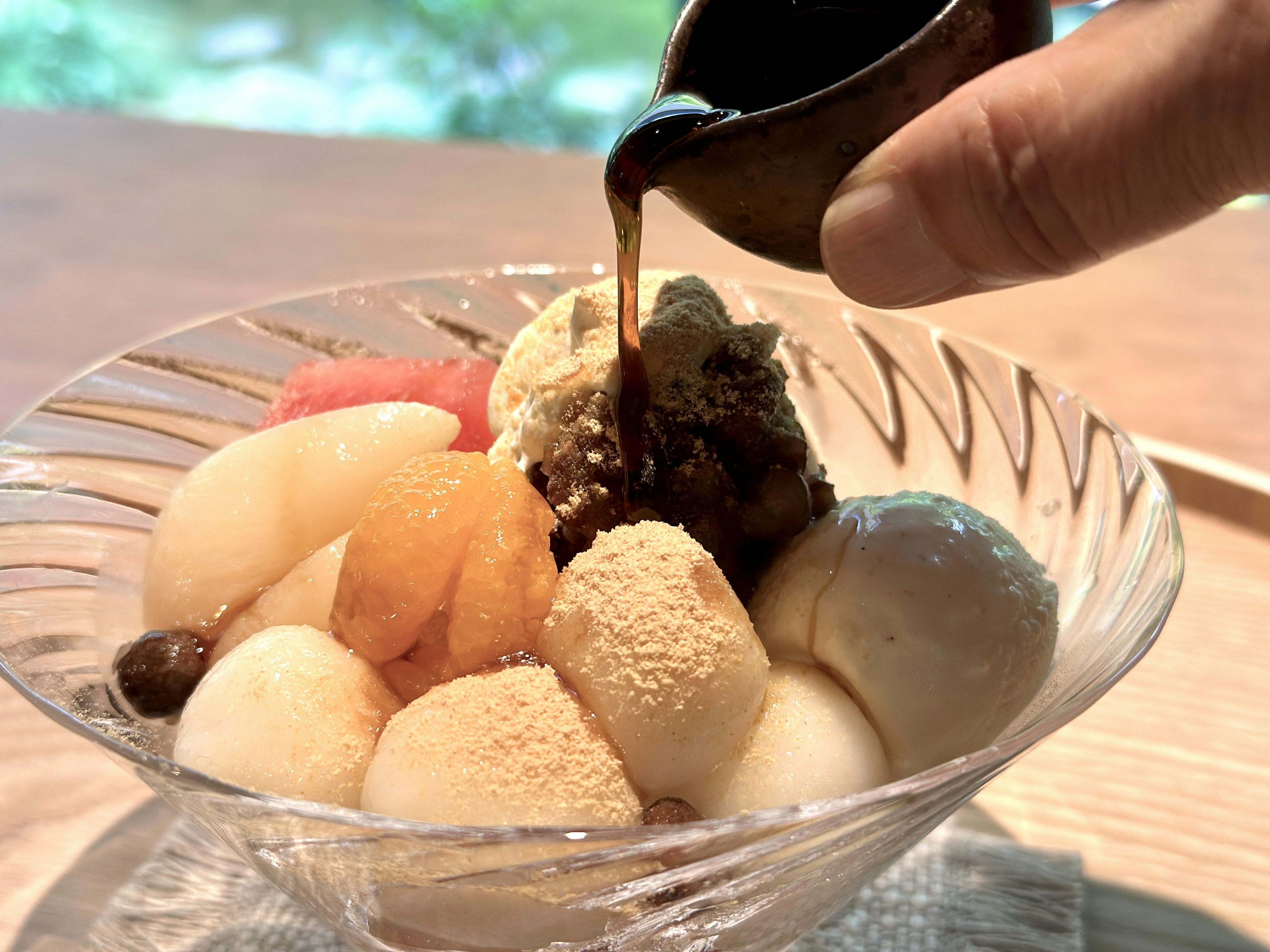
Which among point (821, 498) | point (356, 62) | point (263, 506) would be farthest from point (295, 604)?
point (356, 62)

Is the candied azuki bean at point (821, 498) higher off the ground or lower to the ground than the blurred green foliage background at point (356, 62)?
lower

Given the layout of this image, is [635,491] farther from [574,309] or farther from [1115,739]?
[1115,739]

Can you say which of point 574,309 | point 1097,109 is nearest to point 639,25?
point 574,309

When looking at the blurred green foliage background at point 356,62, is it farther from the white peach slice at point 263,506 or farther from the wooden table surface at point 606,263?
the white peach slice at point 263,506

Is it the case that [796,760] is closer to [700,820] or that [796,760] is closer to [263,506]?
[700,820]

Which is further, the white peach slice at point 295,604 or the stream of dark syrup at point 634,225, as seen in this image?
the white peach slice at point 295,604

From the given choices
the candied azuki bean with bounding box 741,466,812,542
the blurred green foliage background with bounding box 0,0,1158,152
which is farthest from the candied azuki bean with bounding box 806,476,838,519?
the blurred green foliage background with bounding box 0,0,1158,152

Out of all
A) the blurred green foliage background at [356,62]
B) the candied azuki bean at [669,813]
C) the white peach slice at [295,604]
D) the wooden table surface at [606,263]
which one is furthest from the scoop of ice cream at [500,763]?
the blurred green foliage background at [356,62]
